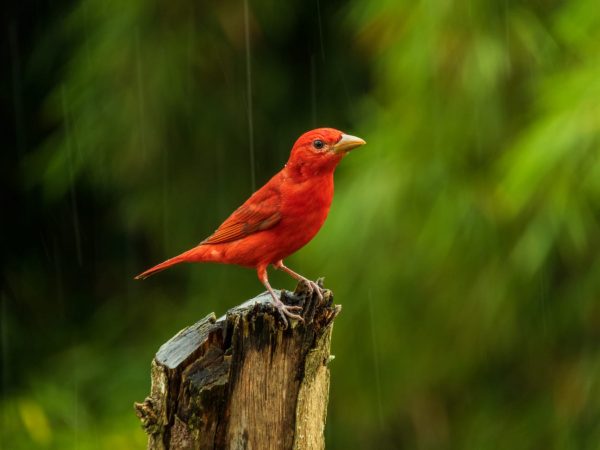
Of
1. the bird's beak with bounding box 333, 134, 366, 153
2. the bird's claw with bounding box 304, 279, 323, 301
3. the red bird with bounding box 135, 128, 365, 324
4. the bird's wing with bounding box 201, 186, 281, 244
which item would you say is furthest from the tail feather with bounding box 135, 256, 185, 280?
the bird's beak with bounding box 333, 134, 366, 153

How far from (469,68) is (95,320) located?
262 centimetres

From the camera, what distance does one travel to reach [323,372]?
267 centimetres

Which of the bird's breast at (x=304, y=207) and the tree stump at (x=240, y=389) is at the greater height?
the bird's breast at (x=304, y=207)

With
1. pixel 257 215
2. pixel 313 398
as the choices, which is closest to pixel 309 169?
pixel 257 215

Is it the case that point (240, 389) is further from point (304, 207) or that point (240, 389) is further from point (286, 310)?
point (304, 207)

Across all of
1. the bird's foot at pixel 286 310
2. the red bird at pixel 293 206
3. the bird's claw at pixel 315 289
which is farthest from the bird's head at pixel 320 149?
the bird's foot at pixel 286 310

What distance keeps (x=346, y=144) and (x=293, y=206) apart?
0.24 m

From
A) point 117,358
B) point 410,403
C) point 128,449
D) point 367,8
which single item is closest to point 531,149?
point 367,8

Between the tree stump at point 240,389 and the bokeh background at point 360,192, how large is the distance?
1.34 metres

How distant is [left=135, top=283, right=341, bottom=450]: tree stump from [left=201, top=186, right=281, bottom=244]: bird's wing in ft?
1.35

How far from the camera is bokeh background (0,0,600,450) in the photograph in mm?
4145

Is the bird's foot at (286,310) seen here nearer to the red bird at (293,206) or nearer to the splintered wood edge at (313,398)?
the splintered wood edge at (313,398)

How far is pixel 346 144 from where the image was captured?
2.85 m

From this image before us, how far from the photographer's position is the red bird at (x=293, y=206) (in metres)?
2.90
